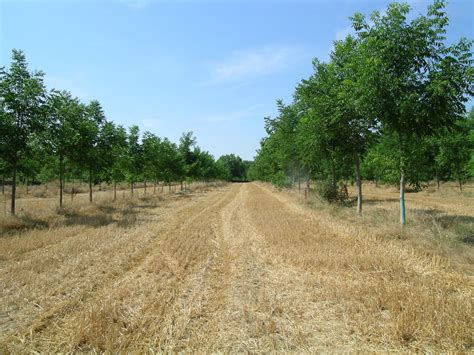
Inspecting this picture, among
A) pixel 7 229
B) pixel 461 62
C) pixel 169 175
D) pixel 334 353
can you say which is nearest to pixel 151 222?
pixel 7 229

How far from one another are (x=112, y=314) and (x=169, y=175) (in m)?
34.1

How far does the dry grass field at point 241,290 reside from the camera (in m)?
4.67

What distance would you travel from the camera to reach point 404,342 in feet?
14.9

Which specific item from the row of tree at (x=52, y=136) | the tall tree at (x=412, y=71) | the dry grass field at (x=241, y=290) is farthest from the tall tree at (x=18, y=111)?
the tall tree at (x=412, y=71)

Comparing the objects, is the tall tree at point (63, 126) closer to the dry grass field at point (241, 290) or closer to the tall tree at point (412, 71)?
the dry grass field at point (241, 290)

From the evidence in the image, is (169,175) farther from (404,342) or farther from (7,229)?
(404,342)

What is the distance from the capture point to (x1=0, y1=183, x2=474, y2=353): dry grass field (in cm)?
467

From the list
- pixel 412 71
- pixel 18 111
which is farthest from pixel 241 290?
pixel 18 111

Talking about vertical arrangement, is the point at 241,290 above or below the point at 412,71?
below

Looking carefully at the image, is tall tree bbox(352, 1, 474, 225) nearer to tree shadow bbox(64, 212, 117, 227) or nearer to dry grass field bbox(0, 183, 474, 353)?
dry grass field bbox(0, 183, 474, 353)

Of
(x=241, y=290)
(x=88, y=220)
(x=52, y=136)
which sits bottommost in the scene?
(x=241, y=290)

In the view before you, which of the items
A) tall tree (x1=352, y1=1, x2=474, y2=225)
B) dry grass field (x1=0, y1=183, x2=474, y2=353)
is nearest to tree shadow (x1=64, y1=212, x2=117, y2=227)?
dry grass field (x1=0, y1=183, x2=474, y2=353)

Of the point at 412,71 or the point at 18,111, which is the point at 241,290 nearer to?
the point at 412,71

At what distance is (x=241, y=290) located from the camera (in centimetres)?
660
